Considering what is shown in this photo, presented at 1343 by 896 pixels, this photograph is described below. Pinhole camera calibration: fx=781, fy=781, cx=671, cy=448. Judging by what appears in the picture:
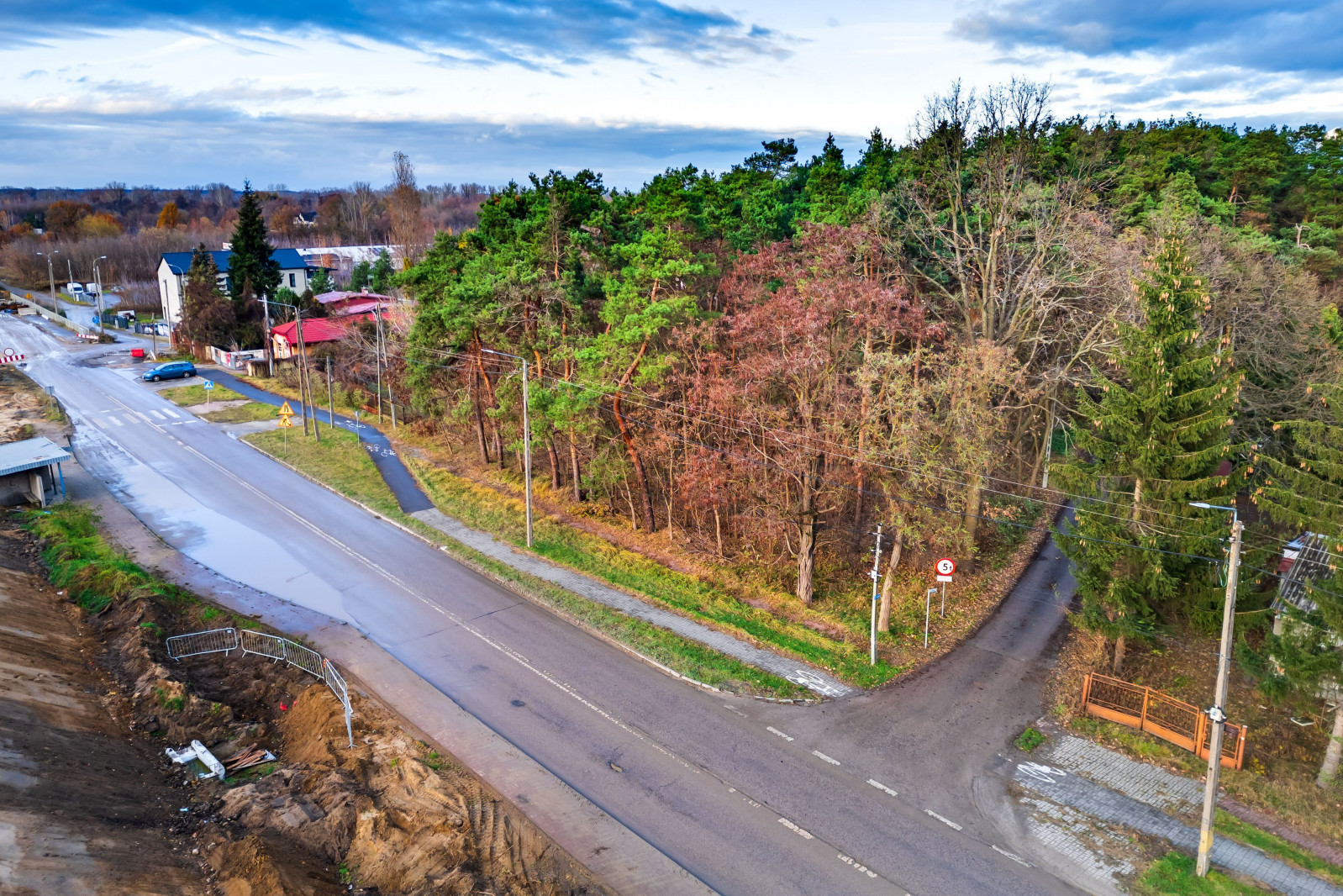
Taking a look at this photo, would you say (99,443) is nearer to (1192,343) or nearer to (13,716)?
(13,716)

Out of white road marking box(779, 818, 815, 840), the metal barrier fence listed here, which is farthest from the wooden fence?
the metal barrier fence

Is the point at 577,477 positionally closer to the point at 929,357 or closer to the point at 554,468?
the point at 554,468

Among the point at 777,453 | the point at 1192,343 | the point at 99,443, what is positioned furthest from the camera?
the point at 99,443

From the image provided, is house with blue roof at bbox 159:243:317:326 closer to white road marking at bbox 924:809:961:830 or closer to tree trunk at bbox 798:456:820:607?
tree trunk at bbox 798:456:820:607

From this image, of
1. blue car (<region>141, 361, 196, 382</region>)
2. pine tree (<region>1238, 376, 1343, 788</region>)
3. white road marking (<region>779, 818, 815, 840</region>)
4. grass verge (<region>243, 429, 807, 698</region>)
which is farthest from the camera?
blue car (<region>141, 361, 196, 382</region>)

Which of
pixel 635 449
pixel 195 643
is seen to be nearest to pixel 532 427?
pixel 635 449

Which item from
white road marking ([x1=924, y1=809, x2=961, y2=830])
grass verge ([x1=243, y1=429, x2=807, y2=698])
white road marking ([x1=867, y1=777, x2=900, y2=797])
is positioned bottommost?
white road marking ([x1=924, y1=809, x2=961, y2=830])

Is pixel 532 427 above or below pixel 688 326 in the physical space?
below

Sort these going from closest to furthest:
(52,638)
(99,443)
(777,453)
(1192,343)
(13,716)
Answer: (13,716), (1192,343), (52,638), (777,453), (99,443)
